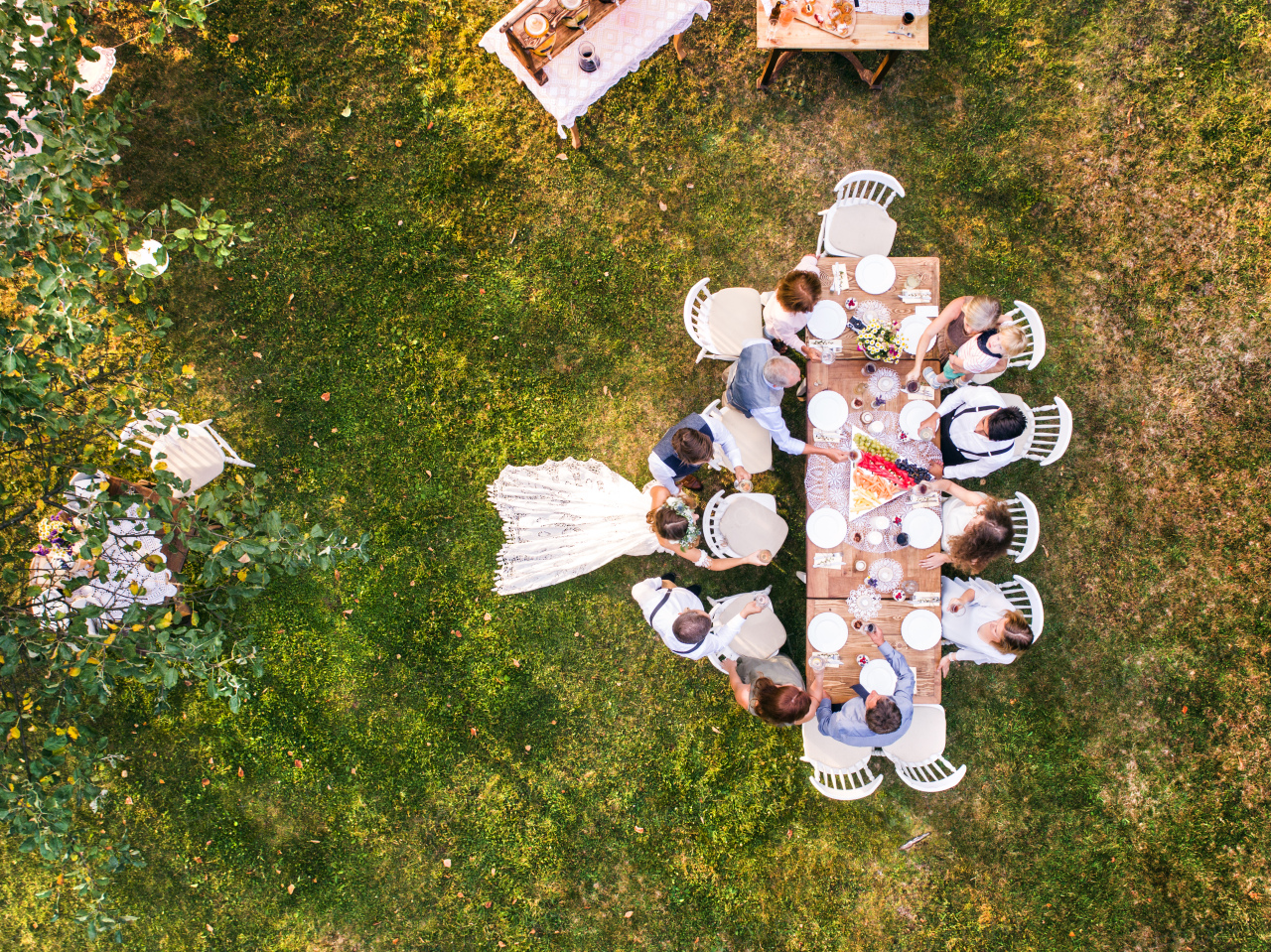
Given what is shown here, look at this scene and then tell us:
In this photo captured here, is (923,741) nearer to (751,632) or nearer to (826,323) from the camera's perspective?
(751,632)

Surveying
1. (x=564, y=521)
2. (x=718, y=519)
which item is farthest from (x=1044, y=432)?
(x=564, y=521)

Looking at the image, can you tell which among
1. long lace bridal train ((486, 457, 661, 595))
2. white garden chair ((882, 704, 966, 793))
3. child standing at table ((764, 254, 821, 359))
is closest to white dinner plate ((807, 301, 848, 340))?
child standing at table ((764, 254, 821, 359))

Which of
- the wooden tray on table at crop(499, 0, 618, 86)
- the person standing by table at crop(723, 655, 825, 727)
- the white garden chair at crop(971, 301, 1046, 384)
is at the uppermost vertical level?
the wooden tray on table at crop(499, 0, 618, 86)

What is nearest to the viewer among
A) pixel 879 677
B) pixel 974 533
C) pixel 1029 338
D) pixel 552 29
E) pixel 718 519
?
pixel 974 533

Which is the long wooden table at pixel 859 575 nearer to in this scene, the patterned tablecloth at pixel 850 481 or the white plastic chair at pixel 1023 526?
the patterned tablecloth at pixel 850 481

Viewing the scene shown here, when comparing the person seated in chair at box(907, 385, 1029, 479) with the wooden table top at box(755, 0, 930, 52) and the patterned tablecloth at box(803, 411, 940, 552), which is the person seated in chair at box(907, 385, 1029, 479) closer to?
the patterned tablecloth at box(803, 411, 940, 552)

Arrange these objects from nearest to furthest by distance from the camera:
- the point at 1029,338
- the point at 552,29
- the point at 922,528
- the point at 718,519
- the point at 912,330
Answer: the point at 922,528 < the point at 912,330 < the point at 552,29 < the point at 718,519 < the point at 1029,338
